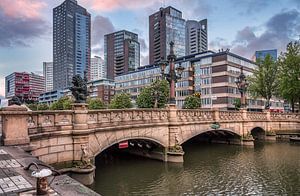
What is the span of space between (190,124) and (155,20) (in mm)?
139163

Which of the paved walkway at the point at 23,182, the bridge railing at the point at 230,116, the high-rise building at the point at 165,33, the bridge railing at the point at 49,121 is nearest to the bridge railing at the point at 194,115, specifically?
the bridge railing at the point at 230,116

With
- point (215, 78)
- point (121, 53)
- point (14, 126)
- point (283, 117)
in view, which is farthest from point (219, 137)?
point (121, 53)

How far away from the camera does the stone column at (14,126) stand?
9.55m

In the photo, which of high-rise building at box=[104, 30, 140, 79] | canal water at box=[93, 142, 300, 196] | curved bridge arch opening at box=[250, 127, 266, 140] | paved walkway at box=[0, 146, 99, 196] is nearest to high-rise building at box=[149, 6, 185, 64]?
high-rise building at box=[104, 30, 140, 79]

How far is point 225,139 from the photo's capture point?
3102cm

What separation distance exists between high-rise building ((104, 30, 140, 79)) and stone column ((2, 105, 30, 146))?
5576 inches

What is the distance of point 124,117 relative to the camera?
1606 cm

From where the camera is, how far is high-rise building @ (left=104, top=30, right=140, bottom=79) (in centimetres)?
15650

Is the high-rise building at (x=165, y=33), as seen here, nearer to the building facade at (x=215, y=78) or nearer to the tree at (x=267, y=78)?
the building facade at (x=215, y=78)

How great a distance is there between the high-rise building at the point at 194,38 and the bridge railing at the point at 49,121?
A: 516 ft

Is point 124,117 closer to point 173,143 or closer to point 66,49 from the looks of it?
point 173,143

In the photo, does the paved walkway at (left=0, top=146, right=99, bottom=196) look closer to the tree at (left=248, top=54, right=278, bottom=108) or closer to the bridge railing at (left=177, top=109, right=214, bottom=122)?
the bridge railing at (left=177, top=109, right=214, bottom=122)

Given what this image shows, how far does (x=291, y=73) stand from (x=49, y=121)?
4030 cm

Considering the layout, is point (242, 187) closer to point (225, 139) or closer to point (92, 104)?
point (225, 139)
